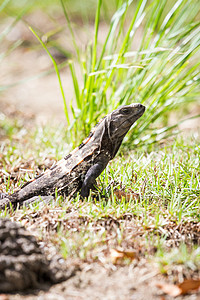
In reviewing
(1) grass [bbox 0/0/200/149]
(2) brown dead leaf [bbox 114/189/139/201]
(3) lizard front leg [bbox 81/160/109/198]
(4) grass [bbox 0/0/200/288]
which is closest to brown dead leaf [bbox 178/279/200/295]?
(4) grass [bbox 0/0/200/288]

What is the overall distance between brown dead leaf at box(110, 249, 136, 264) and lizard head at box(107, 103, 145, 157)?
121 centimetres

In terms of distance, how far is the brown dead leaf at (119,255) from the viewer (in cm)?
240

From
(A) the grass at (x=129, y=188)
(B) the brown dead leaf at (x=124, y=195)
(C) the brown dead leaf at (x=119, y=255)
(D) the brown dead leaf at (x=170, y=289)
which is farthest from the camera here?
(B) the brown dead leaf at (x=124, y=195)

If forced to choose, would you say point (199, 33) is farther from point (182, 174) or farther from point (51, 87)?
point (51, 87)

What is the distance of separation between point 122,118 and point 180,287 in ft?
5.38

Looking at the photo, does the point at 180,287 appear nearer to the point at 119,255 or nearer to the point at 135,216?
the point at 119,255

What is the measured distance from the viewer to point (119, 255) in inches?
95.2

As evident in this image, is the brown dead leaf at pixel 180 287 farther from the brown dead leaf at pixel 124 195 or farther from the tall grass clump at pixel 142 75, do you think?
the tall grass clump at pixel 142 75

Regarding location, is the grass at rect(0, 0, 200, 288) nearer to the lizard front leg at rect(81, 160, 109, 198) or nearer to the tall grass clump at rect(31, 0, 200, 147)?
the tall grass clump at rect(31, 0, 200, 147)

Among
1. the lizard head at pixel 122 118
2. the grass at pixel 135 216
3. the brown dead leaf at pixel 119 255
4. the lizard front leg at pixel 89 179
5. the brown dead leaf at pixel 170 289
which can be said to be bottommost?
Answer: the brown dead leaf at pixel 170 289

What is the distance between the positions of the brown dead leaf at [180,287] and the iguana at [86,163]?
4.19 feet

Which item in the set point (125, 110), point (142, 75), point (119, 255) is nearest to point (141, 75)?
point (142, 75)

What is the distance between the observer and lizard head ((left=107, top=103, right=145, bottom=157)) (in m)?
3.28

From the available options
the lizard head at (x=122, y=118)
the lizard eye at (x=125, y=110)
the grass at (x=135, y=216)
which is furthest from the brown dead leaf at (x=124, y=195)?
the lizard eye at (x=125, y=110)
